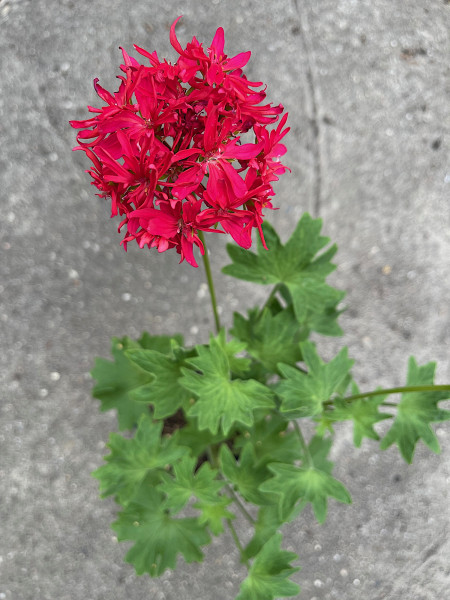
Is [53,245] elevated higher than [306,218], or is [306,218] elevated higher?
[53,245]

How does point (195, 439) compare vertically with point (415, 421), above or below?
above

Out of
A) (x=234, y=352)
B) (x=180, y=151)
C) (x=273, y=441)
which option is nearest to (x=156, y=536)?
(x=273, y=441)

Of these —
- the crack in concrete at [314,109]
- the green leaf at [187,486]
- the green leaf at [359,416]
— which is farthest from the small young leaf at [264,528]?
the crack in concrete at [314,109]

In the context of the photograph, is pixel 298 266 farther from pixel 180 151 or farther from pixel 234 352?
pixel 180 151

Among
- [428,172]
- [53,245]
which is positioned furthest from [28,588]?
[428,172]

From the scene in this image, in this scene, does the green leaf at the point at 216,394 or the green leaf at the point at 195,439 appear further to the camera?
the green leaf at the point at 195,439

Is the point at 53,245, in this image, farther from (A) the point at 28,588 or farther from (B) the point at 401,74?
(B) the point at 401,74

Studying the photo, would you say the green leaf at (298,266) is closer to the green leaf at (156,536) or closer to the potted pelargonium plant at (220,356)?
the potted pelargonium plant at (220,356)
